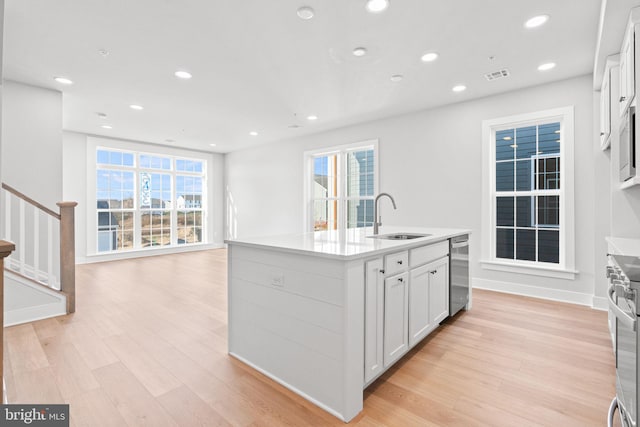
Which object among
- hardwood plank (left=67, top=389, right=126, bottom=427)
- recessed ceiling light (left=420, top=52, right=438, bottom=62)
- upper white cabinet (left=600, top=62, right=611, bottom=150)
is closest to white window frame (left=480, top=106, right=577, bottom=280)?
upper white cabinet (left=600, top=62, right=611, bottom=150)

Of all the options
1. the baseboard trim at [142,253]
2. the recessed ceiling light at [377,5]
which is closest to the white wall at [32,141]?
the baseboard trim at [142,253]

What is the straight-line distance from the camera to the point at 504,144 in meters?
4.45

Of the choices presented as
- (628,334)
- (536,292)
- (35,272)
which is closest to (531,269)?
(536,292)

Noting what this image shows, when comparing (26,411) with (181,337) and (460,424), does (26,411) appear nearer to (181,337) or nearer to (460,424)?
(181,337)

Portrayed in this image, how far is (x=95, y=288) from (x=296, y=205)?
402 centimetres

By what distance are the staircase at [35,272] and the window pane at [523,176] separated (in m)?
5.62

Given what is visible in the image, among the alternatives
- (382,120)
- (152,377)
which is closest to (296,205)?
(382,120)

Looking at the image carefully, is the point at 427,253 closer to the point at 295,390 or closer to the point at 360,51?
the point at 295,390

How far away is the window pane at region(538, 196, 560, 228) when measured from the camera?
4.06 metres

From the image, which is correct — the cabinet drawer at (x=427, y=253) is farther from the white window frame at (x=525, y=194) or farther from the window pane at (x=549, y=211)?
the window pane at (x=549, y=211)

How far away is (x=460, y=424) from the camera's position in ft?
5.44

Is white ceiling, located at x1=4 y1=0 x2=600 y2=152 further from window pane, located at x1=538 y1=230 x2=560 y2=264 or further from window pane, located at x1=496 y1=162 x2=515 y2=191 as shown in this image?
window pane, located at x1=538 y1=230 x2=560 y2=264

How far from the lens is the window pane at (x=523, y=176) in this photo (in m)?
4.27

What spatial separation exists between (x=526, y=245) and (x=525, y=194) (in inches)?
27.9
